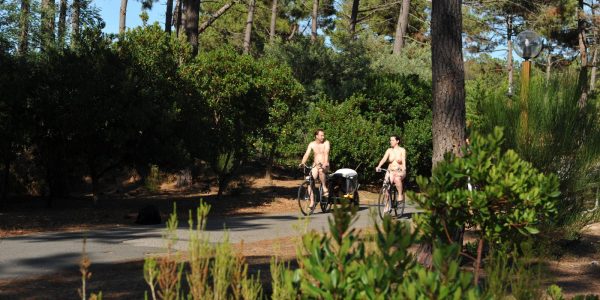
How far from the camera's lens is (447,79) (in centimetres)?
939

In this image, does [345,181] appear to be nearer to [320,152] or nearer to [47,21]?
[320,152]

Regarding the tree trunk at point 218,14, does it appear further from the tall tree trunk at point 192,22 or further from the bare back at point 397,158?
the bare back at point 397,158

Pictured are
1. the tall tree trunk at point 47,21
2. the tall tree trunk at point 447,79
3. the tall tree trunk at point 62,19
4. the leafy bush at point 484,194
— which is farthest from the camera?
the tall tree trunk at point 62,19

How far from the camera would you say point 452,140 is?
30.1ft

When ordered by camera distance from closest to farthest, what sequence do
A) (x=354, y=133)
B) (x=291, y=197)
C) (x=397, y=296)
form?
1. (x=397, y=296)
2. (x=291, y=197)
3. (x=354, y=133)

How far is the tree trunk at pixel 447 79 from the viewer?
30.3 ft

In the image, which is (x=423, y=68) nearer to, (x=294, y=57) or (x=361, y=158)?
(x=294, y=57)

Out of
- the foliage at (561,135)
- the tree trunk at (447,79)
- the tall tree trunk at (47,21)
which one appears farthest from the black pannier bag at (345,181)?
the tall tree trunk at (47,21)

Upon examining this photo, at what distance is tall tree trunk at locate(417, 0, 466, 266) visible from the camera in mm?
9227

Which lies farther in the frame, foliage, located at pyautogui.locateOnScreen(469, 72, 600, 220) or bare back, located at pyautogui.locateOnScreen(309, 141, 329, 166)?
bare back, located at pyautogui.locateOnScreen(309, 141, 329, 166)

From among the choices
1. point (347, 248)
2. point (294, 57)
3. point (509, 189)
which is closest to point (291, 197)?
point (294, 57)

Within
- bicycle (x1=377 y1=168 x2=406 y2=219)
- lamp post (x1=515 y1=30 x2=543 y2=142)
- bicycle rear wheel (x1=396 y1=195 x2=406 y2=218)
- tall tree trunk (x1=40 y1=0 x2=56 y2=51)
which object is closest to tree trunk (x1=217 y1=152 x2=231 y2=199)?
bicycle rear wheel (x1=396 y1=195 x2=406 y2=218)

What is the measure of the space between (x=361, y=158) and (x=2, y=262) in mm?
16858

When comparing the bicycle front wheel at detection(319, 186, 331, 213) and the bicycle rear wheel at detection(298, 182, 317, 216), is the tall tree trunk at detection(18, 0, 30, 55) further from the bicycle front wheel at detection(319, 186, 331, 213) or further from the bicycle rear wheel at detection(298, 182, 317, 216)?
the bicycle front wheel at detection(319, 186, 331, 213)
